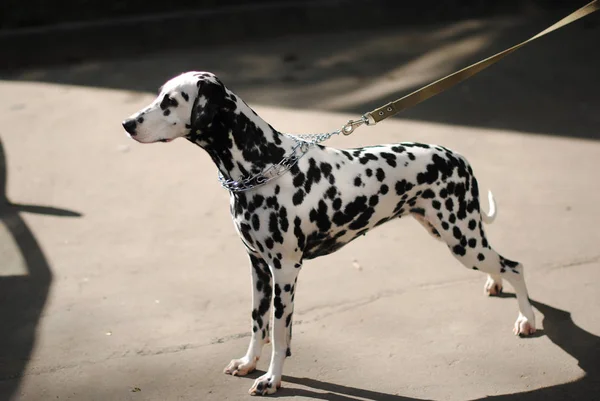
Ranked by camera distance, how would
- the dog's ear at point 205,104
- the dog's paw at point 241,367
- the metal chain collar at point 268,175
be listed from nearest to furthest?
the dog's ear at point 205,104 → the metal chain collar at point 268,175 → the dog's paw at point 241,367

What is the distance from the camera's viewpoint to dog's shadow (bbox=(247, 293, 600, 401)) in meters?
4.27

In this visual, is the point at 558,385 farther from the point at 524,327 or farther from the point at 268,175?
the point at 268,175

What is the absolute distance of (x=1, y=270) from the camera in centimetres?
582

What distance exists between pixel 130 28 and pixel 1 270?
5.35 m

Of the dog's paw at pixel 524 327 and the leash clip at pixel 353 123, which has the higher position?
the leash clip at pixel 353 123

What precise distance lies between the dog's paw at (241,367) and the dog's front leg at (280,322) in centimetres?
14

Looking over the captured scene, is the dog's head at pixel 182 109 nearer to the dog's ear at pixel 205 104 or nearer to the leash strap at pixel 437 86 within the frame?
the dog's ear at pixel 205 104

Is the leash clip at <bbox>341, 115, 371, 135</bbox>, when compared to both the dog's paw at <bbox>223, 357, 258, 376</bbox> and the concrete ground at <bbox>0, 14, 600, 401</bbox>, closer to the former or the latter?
the concrete ground at <bbox>0, 14, 600, 401</bbox>

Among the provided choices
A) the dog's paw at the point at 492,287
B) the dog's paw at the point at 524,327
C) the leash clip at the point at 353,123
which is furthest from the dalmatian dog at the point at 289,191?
the dog's paw at the point at 492,287

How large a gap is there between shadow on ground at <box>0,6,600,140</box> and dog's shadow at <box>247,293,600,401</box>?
10.4 ft

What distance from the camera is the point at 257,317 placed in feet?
14.9

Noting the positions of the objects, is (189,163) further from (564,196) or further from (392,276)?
(564,196)

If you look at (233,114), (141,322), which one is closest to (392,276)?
(141,322)

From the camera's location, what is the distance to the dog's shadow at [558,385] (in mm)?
4273
